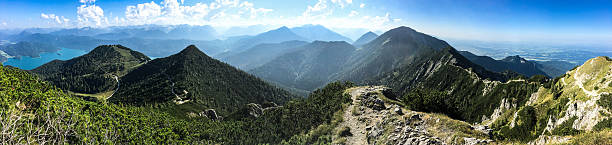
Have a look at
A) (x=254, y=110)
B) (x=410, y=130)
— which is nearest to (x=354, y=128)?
(x=410, y=130)

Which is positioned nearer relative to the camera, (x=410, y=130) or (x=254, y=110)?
(x=410, y=130)

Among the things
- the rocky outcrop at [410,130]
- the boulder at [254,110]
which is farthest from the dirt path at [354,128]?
the boulder at [254,110]

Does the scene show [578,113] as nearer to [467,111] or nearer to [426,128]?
[426,128]

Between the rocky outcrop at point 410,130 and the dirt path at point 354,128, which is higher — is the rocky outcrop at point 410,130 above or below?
above

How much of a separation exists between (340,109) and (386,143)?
27936mm

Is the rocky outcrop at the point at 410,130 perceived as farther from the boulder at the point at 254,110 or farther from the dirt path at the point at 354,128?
the boulder at the point at 254,110

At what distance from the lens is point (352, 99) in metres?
71.8

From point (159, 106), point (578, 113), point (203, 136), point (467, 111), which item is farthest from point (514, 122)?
point (159, 106)

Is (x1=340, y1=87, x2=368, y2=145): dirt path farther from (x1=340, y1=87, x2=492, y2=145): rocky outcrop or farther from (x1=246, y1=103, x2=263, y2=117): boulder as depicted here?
(x1=246, y1=103, x2=263, y2=117): boulder

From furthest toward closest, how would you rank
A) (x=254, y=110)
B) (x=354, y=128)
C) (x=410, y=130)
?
1. (x=254, y=110)
2. (x=354, y=128)
3. (x=410, y=130)

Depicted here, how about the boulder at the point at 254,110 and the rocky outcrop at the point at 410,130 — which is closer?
the rocky outcrop at the point at 410,130

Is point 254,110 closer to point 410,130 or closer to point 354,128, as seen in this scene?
point 354,128

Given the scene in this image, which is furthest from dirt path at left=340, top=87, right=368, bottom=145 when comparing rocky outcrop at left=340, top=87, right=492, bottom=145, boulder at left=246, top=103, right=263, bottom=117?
boulder at left=246, top=103, right=263, bottom=117

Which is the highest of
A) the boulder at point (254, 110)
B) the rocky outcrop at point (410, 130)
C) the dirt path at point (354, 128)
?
the rocky outcrop at point (410, 130)
